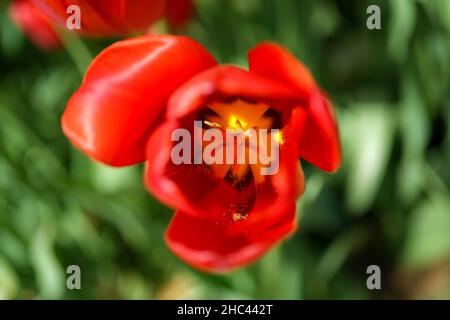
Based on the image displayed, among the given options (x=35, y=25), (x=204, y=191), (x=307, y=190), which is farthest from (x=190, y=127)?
(x=35, y=25)

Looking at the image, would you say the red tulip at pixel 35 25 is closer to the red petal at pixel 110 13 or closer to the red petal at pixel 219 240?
the red petal at pixel 110 13

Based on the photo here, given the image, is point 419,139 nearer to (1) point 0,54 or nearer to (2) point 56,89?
(2) point 56,89

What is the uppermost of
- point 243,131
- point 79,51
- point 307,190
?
point 79,51

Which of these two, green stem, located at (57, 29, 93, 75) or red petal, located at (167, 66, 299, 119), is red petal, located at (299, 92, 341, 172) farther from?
green stem, located at (57, 29, 93, 75)

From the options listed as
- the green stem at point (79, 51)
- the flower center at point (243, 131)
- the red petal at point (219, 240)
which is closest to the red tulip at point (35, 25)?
the green stem at point (79, 51)

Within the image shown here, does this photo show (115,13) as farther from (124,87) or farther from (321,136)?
(321,136)

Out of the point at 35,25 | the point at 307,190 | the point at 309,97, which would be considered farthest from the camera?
the point at 35,25

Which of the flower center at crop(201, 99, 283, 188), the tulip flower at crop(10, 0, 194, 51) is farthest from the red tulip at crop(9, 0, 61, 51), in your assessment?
the flower center at crop(201, 99, 283, 188)
